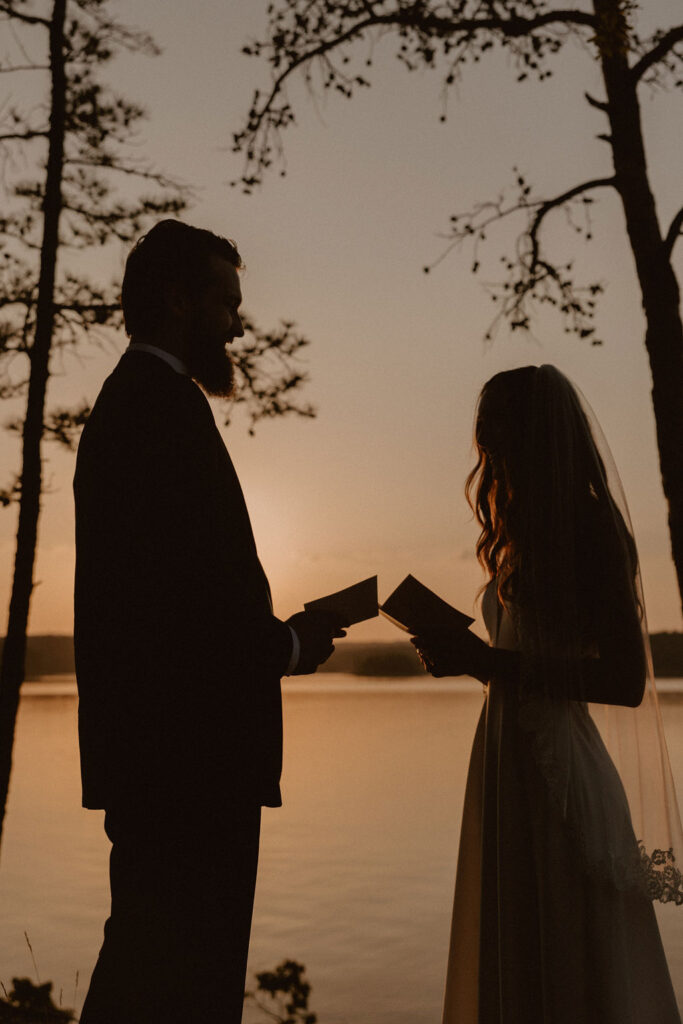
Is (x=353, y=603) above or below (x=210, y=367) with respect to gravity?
below

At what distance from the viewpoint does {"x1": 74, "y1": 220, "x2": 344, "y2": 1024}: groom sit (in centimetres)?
217

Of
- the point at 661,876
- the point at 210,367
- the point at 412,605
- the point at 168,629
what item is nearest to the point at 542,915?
the point at 661,876

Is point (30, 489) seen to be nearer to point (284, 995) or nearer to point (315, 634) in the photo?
point (315, 634)

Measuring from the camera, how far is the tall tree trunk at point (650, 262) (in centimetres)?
443

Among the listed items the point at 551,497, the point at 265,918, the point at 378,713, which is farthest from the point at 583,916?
the point at 378,713

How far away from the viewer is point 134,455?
2.30 metres

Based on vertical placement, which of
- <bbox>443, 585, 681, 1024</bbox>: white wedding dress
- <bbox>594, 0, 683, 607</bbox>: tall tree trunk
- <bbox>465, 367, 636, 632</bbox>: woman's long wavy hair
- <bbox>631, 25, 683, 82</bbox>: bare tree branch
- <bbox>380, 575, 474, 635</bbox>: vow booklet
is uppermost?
<bbox>631, 25, 683, 82</bbox>: bare tree branch

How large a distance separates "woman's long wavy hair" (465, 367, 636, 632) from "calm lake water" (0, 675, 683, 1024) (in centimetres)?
484

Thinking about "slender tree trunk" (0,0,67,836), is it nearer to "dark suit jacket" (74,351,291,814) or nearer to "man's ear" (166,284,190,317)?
"man's ear" (166,284,190,317)

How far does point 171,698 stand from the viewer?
2.21 meters

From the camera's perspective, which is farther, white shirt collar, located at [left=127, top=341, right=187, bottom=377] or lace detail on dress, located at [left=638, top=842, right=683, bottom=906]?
white shirt collar, located at [left=127, top=341, right=187, bottom=377]

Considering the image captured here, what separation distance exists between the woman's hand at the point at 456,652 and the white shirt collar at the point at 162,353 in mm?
1039

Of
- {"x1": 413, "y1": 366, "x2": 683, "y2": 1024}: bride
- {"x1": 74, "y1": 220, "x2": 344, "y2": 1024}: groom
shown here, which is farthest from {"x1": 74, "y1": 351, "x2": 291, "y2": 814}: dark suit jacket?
{"x1": 413, "y1": 366, "x2": 683, "y2": 1024}: bride

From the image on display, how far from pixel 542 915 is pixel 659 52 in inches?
173
